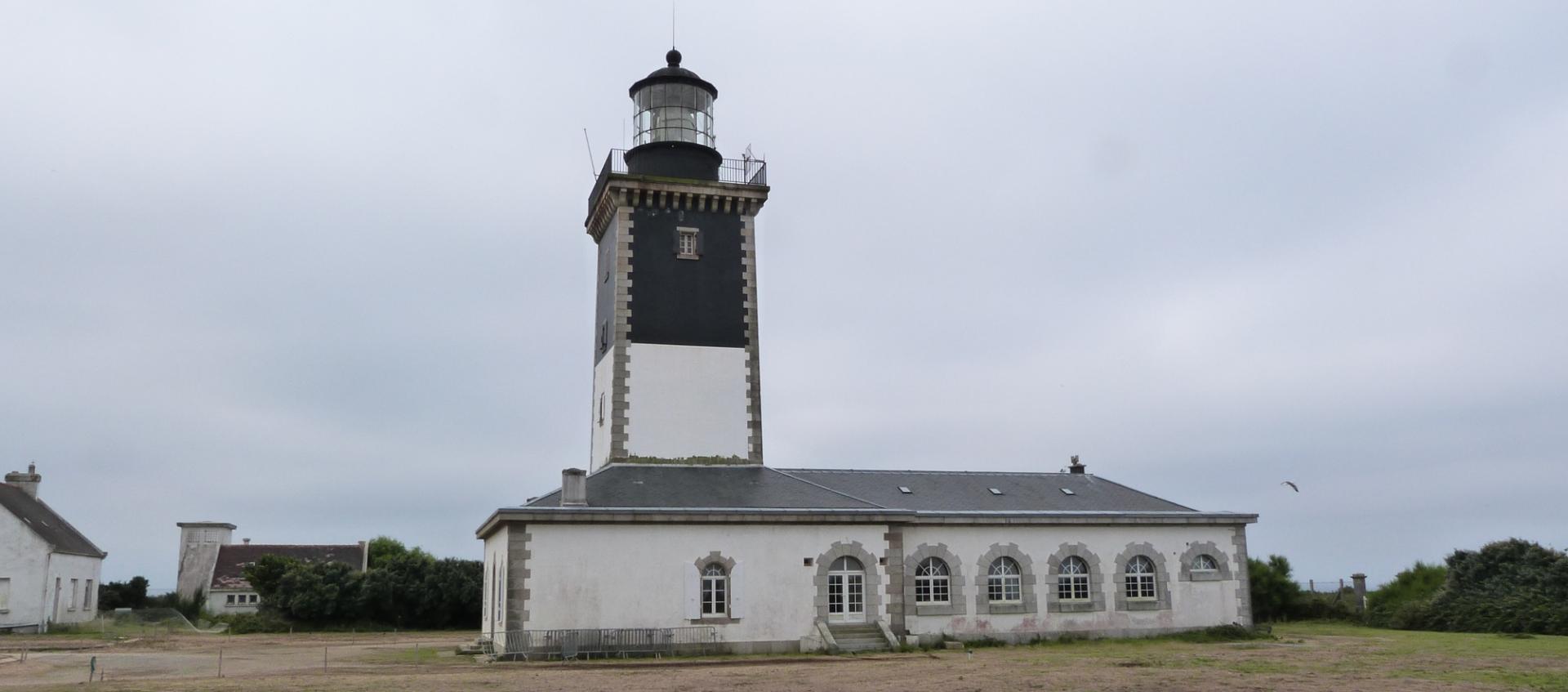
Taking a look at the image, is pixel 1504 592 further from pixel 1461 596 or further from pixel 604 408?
pixel 604 408

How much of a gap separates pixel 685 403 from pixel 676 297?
6.69 feet

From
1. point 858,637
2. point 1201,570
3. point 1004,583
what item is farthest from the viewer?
point 1201,570

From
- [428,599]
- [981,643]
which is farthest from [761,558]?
[428,599]

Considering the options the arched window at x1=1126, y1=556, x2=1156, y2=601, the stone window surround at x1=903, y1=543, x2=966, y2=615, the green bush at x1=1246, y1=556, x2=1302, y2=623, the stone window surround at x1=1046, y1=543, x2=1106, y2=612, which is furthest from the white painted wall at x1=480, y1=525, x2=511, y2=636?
the green bush at x1=1246, y1=556, x2=1302, y2=623

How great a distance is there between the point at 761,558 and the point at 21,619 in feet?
67.2

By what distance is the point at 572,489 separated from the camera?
18.2 m

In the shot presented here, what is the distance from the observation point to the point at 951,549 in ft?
66.8

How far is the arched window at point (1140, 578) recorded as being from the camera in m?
21.4

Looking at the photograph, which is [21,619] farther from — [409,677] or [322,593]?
[409,677]

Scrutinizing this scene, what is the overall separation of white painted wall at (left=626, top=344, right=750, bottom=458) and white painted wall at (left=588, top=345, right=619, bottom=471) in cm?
34

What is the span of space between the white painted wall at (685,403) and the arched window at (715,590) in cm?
325

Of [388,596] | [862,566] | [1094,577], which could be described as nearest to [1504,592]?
[1094,577]

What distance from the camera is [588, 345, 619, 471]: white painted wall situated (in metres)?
21.2

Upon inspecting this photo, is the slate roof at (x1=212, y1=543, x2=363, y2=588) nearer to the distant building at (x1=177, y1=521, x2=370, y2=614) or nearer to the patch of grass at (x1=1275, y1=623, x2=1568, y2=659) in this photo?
the distant building at (x1=177, y1=521, x2=370, y2=614)
